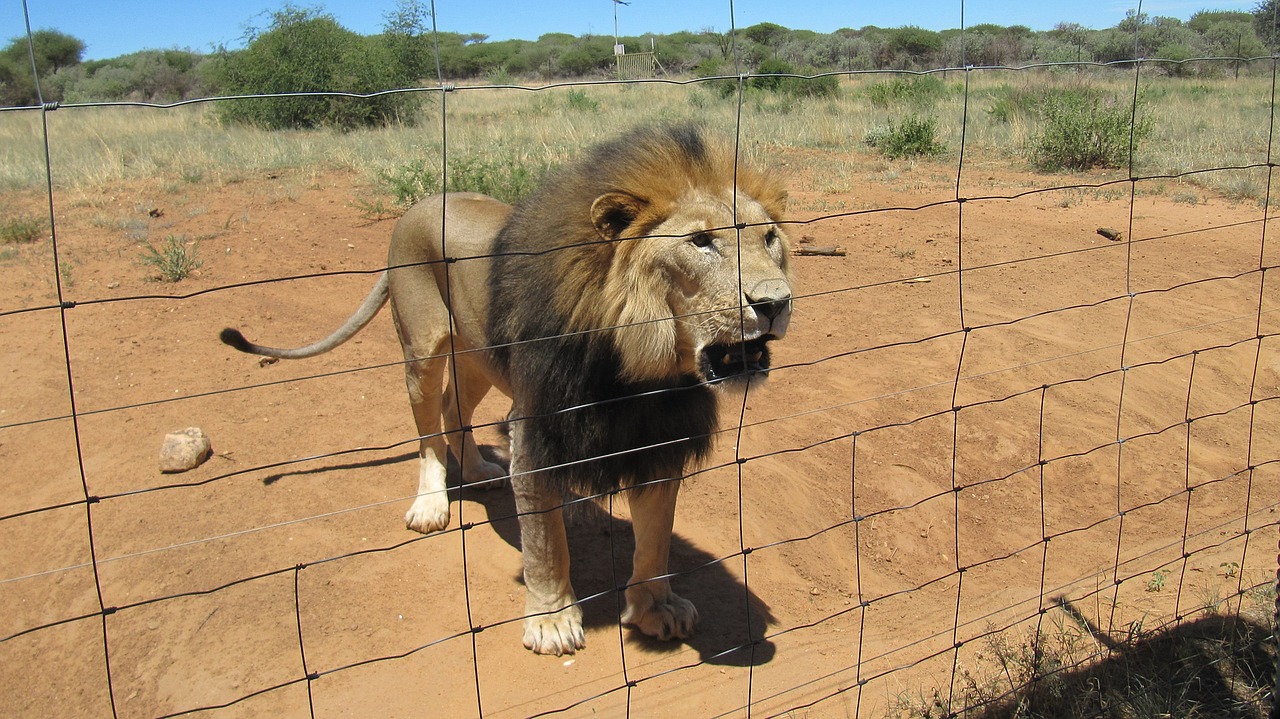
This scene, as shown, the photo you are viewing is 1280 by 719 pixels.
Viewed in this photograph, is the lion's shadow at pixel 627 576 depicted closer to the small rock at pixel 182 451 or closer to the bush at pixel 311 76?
the small rock at pixel 182 451

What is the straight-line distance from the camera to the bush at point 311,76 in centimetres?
1634

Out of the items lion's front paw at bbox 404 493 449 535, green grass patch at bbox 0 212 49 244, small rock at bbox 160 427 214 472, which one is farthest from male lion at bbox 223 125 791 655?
green grass patch at bbox 0 212 49 244

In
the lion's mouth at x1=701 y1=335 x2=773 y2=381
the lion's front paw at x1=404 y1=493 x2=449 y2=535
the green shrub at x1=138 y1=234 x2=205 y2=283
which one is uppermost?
the lion's mouth at x1=701 y1=335 x2=773 y2=381

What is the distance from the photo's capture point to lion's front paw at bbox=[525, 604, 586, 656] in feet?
12.3

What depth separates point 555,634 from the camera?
375cm

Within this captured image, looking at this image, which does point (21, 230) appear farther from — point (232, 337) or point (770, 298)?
point (770, 298)

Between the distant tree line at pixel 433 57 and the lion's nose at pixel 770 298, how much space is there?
1.51 metres

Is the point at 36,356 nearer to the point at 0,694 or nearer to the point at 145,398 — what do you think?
the point at 145,398

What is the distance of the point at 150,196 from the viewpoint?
10289 millimetres

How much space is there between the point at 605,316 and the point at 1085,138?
1109 centimetres

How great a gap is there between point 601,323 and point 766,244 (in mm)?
623

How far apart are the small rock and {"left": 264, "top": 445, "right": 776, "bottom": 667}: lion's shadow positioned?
0.47 meters

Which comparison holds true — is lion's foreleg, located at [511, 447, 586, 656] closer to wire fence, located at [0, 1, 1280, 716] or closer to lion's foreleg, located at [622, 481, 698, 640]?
wire fence, located at [0, 1, 1280, 716]

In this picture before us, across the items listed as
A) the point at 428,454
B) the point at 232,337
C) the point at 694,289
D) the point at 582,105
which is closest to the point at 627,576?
the point at 428,454
